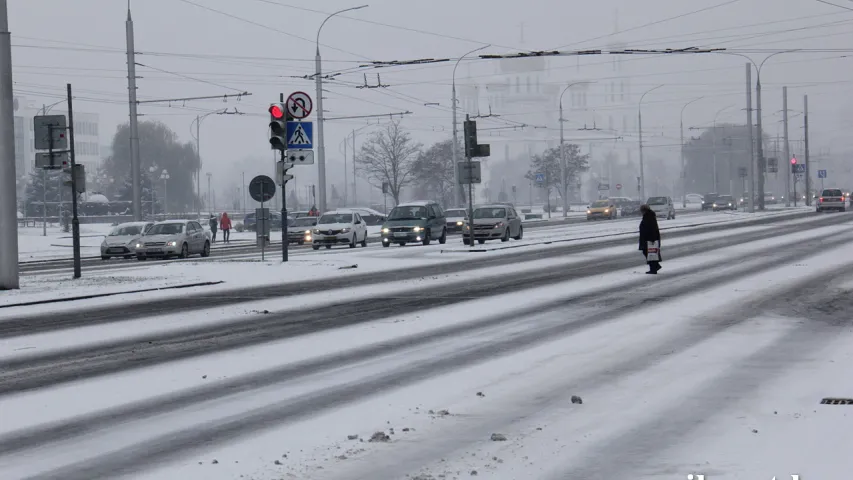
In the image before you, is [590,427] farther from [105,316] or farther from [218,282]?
[218,282]

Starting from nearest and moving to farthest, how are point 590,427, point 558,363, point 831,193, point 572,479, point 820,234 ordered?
point 572,479 < point 590,427 < point 558,363 < point 820,234 < point 831,193

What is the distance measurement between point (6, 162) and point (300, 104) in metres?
8.25

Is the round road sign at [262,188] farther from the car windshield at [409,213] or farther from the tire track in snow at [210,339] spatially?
the car windshield at [409,213]

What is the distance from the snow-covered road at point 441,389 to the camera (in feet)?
24.9

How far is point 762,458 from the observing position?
24.5 ft

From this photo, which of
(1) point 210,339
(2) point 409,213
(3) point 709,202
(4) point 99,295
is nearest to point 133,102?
(2) point 409,213

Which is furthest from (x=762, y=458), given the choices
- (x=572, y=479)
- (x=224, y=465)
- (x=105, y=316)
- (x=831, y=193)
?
(x=831, y=193)

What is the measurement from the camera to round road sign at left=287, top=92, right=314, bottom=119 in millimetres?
29188

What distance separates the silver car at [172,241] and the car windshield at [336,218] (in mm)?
5694

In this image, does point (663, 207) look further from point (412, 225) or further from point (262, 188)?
point (262, 188)

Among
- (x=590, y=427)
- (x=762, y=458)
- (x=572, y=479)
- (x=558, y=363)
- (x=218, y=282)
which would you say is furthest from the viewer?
(x=218, y=282)

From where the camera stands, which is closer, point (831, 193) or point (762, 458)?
point (762, 458)

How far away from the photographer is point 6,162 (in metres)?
23.3

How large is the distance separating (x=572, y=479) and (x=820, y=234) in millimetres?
41602
